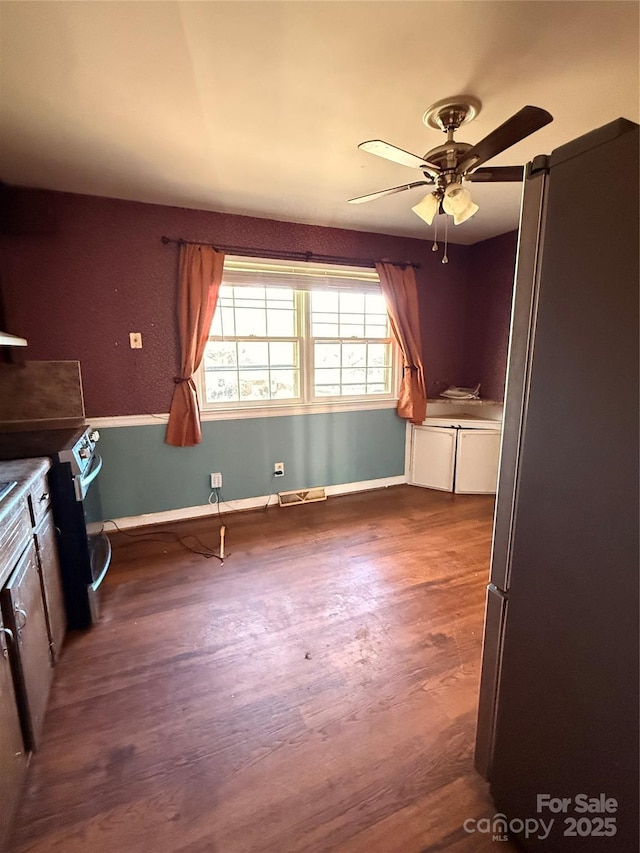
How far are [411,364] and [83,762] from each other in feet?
11.6

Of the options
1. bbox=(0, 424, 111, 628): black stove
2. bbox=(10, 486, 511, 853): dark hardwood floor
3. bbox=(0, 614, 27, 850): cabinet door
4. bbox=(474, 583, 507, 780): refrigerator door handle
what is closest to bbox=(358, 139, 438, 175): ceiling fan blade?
bbox=(474, 583, 507, 780): refrigerator door handle

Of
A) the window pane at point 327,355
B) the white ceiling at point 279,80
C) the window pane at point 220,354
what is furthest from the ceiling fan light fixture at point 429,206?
the window pane at point 220,354

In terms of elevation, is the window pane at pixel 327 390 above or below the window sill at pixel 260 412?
above

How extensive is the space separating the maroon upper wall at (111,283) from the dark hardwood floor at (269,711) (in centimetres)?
139

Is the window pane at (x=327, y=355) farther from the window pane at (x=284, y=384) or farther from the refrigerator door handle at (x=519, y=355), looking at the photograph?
the refrigerator door handle at (x=519, y=355)

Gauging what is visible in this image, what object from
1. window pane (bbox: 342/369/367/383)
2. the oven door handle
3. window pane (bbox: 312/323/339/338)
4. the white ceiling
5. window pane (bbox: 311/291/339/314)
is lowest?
the oven door handle

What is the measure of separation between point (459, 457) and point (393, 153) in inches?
112

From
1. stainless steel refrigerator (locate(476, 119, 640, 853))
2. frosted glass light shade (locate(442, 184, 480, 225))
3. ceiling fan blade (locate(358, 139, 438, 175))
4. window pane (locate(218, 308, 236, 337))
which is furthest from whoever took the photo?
window pane (locate(218, 308, 236, 337))

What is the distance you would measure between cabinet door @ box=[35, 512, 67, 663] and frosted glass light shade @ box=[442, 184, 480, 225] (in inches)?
90.4

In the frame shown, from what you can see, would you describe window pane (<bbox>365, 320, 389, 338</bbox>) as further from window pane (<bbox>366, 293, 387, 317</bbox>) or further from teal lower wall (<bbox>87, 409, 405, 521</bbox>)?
teal lower wall (<bbox>87, 409, 405, 521</bbox>)

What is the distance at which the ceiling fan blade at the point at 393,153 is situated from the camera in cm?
156

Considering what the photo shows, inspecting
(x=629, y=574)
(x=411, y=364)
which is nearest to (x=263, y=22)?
(x=629, y=574)

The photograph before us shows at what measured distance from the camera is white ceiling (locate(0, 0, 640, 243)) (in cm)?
132

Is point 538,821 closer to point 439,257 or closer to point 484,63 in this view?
point 484,63
